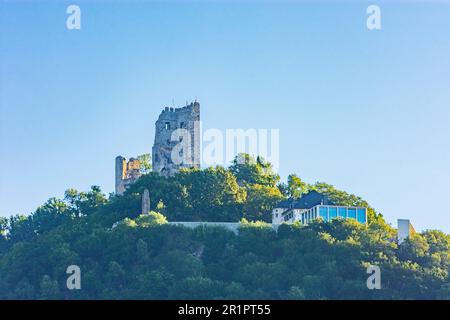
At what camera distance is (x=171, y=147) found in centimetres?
8525

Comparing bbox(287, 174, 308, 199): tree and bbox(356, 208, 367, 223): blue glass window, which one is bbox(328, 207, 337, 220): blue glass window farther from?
bbox(287, 174, 308, 199): tree

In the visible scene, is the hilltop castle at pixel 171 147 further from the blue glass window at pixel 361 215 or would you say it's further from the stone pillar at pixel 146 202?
the blue glass window at pixel 361 215

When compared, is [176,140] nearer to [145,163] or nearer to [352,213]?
[145,163]

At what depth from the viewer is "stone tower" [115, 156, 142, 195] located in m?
85.1

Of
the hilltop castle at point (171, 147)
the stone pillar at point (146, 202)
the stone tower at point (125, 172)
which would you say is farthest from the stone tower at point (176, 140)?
the stone pillar at point (146, 202)

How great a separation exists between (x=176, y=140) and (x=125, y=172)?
3783 mm

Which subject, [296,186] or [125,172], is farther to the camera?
[125,172]

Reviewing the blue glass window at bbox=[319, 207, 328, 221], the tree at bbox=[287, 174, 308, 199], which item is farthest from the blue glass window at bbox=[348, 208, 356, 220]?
the tree at bbox=[287, 174, 308, 199]

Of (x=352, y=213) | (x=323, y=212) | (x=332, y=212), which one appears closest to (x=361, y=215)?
(x=352, y=213)

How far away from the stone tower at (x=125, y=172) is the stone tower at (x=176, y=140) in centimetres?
212

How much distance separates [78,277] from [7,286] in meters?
6.05

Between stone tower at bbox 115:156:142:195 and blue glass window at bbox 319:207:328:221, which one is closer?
blue glass window at bbox 319:207:328:221

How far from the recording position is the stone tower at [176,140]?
274 feet
